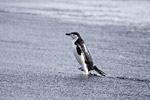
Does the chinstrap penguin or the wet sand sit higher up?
the chinstrap penguin

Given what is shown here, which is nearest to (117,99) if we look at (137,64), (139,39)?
(137,64)

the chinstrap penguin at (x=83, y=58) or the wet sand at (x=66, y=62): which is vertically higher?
the chinstrap penguin at (x=83, y=58)

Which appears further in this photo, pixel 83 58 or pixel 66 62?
pixel 66 62

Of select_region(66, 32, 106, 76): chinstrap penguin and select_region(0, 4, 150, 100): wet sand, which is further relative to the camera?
select_region(66, 32, 106, 76): chinstrap penguin

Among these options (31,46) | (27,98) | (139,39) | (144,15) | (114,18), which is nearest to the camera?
(27,98)

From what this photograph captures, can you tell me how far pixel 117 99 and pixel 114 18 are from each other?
1185 cm

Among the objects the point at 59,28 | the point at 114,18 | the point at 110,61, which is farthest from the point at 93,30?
the point at 110,61

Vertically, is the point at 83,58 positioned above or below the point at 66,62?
above

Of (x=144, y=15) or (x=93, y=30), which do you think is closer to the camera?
(x=93, y=30)

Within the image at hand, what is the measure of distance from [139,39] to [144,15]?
663 cm

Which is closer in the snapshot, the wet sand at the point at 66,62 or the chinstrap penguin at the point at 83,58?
the wet sand at the point at 66,62

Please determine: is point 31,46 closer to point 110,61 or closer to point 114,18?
Answer: point 110,61

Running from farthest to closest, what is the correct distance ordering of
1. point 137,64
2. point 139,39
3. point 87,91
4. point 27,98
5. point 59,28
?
point 59,28 < point 139,39 < point 137,64 < point 87,91 < point 27,98

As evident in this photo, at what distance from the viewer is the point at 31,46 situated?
37.2 ft
